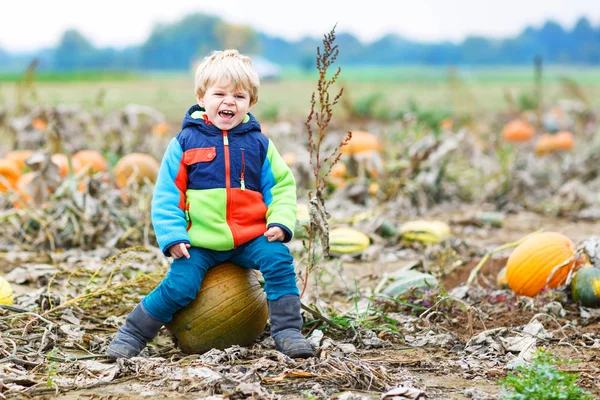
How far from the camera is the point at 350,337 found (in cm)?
430

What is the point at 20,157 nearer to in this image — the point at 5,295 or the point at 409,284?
the point at 5,295

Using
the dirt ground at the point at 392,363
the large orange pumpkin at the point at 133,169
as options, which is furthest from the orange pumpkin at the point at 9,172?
the dirt ground at the point at 392,363

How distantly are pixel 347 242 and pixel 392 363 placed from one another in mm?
2838

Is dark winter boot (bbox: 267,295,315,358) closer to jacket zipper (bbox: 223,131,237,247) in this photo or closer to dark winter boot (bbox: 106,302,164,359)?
jacket zipper (bbox: 223,131,237,247)

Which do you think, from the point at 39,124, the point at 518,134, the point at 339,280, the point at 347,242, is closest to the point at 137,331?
the point at 339,280

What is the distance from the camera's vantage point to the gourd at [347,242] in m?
6.64

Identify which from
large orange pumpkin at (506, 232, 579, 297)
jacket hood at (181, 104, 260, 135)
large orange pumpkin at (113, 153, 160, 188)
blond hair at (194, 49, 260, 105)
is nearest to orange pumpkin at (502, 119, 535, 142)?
large orange pumpkin at (113, 153, 160, 188)

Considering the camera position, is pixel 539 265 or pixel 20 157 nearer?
pixel 539 265

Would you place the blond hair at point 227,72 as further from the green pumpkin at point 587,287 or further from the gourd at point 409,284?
the green pumpkin at point 587,287

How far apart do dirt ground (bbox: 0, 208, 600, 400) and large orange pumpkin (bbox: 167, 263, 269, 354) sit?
0.12 metres

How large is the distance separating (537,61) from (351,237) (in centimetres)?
1120

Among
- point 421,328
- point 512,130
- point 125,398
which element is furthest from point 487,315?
point 512,130

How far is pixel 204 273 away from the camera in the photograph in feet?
13.5

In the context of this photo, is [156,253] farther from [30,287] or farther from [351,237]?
[351,237]
